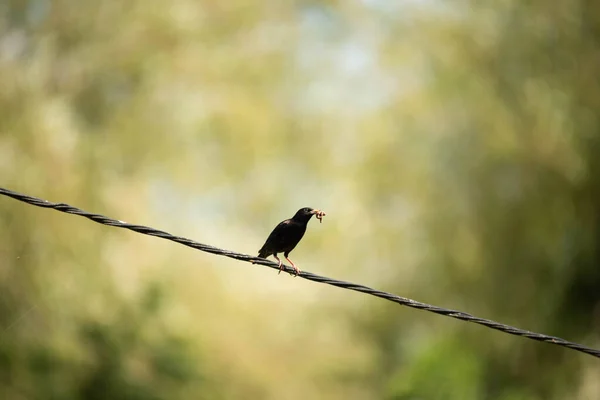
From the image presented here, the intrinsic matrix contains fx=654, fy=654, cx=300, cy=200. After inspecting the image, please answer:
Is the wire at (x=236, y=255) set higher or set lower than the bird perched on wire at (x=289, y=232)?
lower

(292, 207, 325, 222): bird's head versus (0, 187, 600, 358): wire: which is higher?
(292, 207, 325, 222): bird's head

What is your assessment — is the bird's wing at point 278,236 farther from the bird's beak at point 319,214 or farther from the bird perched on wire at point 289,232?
the bird's beak at point 319,214

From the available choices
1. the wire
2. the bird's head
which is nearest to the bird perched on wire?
the bird's head

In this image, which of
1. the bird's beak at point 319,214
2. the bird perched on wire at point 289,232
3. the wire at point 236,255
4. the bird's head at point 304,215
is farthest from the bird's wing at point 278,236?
the wire at point 236,255

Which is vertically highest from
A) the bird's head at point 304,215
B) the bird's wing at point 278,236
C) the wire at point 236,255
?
the bird's head at point 304,215

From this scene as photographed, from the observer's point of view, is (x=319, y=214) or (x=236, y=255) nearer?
(x=236, y=255)

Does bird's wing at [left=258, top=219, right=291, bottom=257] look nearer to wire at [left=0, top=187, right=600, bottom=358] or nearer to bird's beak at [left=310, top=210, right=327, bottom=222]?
bird's beak at [left=310, top=210, right=327, bottom=222]

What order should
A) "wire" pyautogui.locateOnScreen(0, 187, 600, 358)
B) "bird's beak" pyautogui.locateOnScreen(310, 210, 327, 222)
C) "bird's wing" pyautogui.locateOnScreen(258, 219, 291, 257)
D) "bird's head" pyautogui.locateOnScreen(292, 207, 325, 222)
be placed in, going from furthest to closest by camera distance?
1. "bird's wing" pyautogui.locateOnScreen(258, 219, 291, 257)
2. "bird's head" pyautogui.locateOnScreen(292, 207, 325, 222)
3. "bird's beak" pyautogui.locateOnScreen(310, 210, 327, 222)
4. "wire" pyautogui.locateOnScreen(0, 187, 600, 358)

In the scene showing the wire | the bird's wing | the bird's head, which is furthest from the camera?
the bird's wing

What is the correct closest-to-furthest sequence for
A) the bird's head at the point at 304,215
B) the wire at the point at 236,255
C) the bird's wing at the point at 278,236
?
1. the wire at the point at 236,255
2. the bird's head at the point at 304,215
3. the bird's wing at the point at 278,236

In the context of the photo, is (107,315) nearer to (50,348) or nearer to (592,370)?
(50,348)

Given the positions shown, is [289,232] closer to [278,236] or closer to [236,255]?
[278,236]

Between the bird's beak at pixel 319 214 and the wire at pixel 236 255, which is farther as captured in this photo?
the bird's beak at pixel 319 214

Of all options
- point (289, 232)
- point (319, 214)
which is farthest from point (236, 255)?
point (289, 232)
